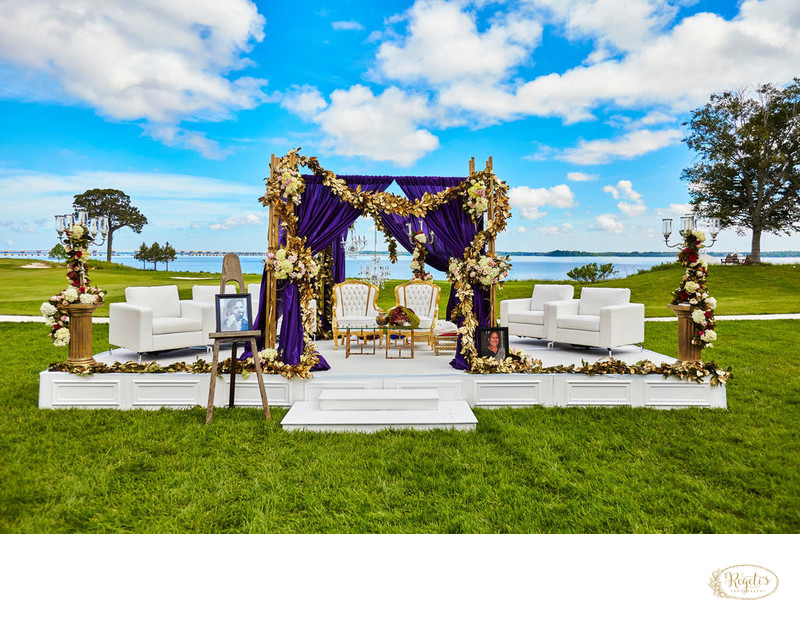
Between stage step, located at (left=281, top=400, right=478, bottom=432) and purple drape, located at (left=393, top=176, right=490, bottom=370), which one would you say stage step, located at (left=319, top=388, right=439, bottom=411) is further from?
purple drape, located at (left=393, top=176, right=490, bottom=370)

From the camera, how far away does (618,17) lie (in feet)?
17.9

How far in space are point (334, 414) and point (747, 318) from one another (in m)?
11.2

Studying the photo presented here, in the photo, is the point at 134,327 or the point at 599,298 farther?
the point at 599,298

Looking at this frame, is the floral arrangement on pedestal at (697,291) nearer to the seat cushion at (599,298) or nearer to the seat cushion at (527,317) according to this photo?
the seat cushion at (599,298)

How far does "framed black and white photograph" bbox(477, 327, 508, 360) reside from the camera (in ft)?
16.8

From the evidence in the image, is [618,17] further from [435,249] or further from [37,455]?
[37,455]

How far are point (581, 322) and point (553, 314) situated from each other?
18.8 inches

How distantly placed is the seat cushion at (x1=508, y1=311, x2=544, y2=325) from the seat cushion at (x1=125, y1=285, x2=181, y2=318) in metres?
5.30

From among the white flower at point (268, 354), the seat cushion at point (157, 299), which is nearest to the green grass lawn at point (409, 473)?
the white flower at point (268, 354)

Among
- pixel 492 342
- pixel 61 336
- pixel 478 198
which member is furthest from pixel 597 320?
pixel 61 336

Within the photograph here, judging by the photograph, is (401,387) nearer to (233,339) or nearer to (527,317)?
(233,339)

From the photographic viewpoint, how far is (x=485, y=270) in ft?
17.2

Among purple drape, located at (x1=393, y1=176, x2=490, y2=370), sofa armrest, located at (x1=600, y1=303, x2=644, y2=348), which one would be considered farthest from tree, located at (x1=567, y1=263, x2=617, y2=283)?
purple drape, located at (x1=393, y1=176, x2=490, y2=370)
